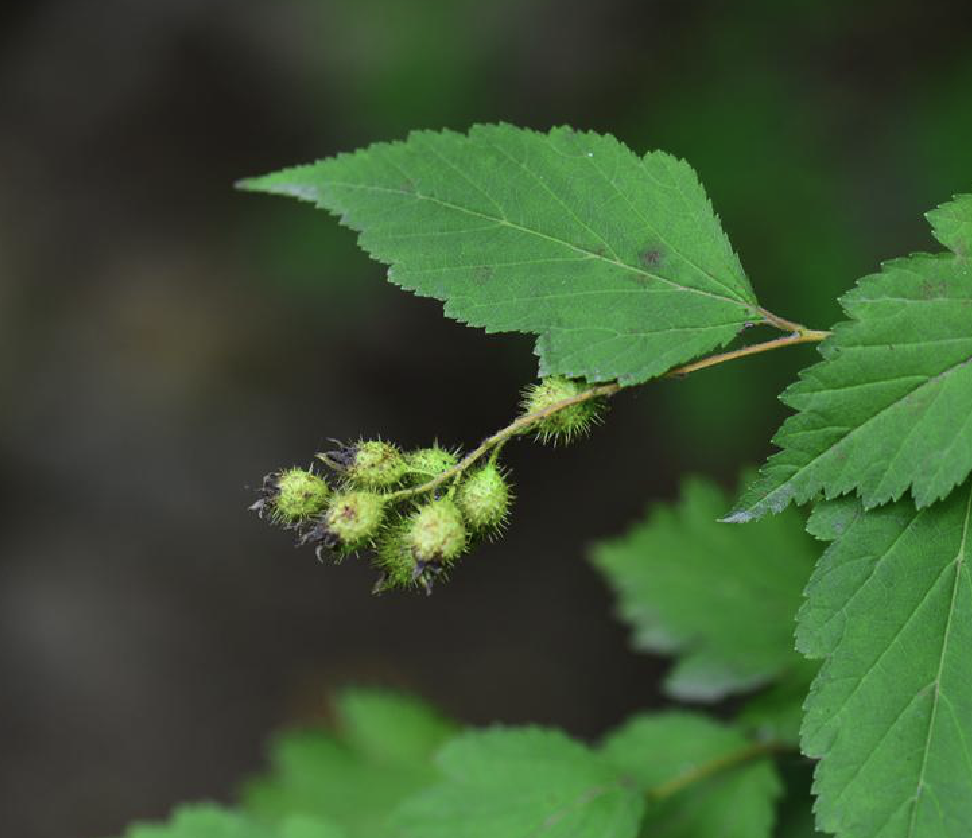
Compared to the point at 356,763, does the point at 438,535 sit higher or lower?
lower

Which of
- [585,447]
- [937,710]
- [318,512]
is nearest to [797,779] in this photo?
[937,710]

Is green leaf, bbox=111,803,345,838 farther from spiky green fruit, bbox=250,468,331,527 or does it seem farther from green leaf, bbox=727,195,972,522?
green leaf, bbox=727,195,972,522

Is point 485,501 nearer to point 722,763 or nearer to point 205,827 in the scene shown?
point 722,763

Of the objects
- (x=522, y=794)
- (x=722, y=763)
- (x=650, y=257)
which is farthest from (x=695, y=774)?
(x=650, y=257)

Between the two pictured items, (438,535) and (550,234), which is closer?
(438,535)

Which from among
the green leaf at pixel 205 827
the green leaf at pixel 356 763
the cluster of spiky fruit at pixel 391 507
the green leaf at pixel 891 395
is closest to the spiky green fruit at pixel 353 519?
the cluster of spiky fruit at pixel 391 507

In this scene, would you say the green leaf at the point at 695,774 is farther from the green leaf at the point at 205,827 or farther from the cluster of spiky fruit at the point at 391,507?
the cluster of spiky fruit at the point at 391,507

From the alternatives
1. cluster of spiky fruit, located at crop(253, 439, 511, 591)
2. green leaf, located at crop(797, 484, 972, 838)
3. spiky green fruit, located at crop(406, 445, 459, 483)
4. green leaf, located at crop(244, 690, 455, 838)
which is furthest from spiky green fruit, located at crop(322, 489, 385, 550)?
green leaf, located at crop(244, 690, 455, 838)

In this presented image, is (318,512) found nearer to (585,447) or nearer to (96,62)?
(585,447)
